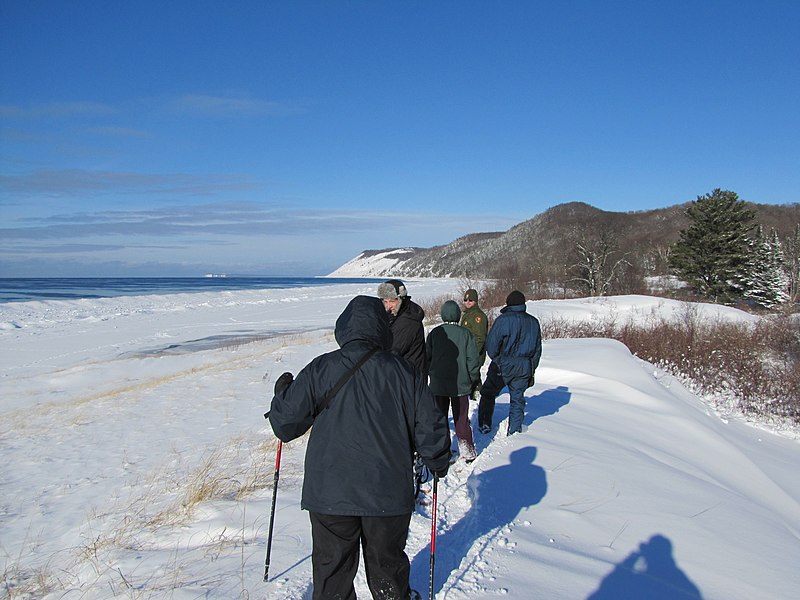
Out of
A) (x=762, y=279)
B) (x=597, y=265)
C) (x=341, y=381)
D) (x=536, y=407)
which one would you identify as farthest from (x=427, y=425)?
(x=597, y=265)

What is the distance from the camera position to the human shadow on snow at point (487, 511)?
4.01 meters

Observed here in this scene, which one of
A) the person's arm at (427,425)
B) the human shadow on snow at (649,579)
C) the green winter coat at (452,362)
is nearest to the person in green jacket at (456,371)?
the green winter coat at (452,362)

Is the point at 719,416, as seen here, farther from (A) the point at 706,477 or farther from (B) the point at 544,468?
(B) the point at 544,468

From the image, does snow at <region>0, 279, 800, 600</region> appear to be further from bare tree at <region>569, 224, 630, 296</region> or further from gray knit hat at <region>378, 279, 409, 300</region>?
bare tree at <region>569, 224, 630, 296</region>

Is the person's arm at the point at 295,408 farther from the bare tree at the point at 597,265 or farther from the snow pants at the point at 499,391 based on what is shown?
the bare tree at the point at 597,265

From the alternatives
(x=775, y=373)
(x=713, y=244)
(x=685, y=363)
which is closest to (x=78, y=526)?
(x=685, y=363)

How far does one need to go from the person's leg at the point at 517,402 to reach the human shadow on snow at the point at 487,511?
0.54m

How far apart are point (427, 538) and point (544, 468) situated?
8.30ft

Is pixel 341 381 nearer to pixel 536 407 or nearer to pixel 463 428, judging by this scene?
pixel 463 428

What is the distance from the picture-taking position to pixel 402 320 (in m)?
5.38

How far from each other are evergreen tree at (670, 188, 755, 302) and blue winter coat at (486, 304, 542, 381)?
34.6 metres

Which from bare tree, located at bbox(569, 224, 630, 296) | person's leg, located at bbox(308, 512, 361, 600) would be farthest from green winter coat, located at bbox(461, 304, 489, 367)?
bare tree, located at bbox(569, 224, 630, 296)

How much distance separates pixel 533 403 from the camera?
10086 mm

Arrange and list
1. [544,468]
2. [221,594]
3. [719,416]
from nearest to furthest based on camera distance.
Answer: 1. [221,594]
2. [544,468]
3. [719,416]
